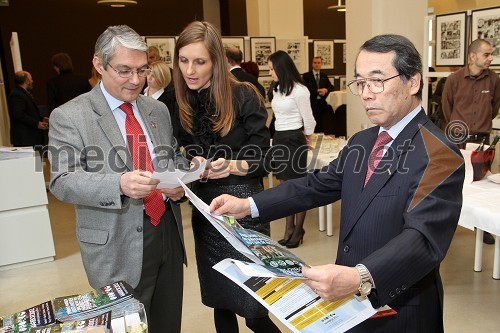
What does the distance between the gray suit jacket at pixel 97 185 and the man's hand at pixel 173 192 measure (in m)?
0.10

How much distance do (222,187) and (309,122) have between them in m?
2.59

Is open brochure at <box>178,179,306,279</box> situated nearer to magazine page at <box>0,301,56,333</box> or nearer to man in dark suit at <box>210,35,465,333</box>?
man in dark suit at <box>210,35,465,333</box>

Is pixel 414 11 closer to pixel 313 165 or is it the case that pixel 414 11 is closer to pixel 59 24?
pixel 313 165

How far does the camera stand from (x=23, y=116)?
6.32 meters

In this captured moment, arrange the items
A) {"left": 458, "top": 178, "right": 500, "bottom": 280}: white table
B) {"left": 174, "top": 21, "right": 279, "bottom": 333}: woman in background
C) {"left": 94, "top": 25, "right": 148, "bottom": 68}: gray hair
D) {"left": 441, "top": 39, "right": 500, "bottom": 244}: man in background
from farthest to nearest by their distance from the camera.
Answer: {"left": 441, "top": 39, "right": 500, "bottom": 244}: man in background
{"left": 458, "top": 178, "right": 500, "bottom": 280}: white table
{"left": 174, "top": 21, "right": 279, "bottom": 333}: woman in background
{"left": 94, "top": 25, "right": 148, "bottom": 68}: gray hair

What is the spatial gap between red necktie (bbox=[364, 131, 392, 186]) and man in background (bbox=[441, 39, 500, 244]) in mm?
3781

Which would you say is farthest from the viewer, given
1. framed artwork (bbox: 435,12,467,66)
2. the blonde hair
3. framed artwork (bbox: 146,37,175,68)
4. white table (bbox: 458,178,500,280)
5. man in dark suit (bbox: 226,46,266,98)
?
framed artwork (bbox: 146,37,175,68)

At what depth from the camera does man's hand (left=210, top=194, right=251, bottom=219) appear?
161 centimetres

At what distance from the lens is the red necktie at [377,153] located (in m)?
1.42

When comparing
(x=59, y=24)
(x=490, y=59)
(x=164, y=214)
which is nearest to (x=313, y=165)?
(x=490, y=59)

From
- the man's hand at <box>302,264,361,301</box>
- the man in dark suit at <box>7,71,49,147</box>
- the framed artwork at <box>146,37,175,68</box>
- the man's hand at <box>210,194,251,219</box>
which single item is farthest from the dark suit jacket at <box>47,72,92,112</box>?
the man's hand at <box>302,264,361,301</box>

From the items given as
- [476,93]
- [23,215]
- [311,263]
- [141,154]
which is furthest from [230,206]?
[476,93]

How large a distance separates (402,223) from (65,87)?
246 inches

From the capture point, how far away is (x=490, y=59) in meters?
4.80
